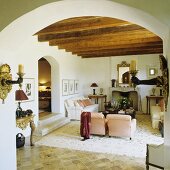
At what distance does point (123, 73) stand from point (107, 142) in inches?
227

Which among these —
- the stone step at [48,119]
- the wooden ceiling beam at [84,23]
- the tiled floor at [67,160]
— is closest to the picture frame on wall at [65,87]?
the stone step at [48,119]

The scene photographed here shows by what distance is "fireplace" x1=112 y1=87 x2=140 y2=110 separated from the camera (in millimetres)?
10445

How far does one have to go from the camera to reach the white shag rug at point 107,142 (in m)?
4.85

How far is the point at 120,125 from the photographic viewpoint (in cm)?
570

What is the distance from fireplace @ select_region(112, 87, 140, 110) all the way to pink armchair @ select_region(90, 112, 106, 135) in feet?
16.2

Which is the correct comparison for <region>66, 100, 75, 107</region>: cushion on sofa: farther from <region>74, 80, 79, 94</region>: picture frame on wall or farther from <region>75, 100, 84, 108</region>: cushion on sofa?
<region>74, 80, 79, 94</region>: picture frame on wall

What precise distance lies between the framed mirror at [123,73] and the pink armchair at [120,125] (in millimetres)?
5015

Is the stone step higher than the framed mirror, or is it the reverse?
the framed mirror

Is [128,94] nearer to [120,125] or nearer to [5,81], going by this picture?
[120,125]

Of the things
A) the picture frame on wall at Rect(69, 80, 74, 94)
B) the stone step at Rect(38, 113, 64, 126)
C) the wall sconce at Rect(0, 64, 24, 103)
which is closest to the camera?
the wall sconce at Rect(0, 64, 24, 103)

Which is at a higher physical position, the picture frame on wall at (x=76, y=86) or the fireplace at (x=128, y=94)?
the picture frame on wall at (x=76, y=86)

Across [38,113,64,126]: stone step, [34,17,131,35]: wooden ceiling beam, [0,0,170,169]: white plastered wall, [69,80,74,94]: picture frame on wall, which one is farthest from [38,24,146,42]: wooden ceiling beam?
[69,80,74,94]: picture frame on wall

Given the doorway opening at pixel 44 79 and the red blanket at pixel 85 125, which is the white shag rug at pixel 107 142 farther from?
the doorway opening at pixel 44 79

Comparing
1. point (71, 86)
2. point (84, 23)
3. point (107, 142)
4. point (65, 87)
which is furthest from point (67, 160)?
point (71, 86)
